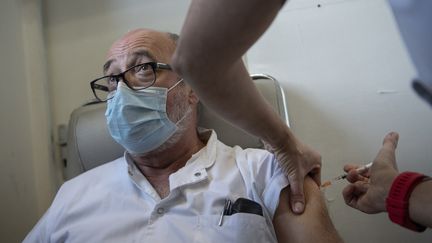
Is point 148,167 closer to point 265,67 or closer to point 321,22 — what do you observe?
point 265,67

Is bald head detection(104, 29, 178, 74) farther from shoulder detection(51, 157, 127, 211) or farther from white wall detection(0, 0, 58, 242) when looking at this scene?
white wall detection(0, 0, 58, 242)

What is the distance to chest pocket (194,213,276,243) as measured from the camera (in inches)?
34.7

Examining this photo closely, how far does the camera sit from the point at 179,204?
98 cm

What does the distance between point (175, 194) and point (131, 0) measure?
48.7 inches

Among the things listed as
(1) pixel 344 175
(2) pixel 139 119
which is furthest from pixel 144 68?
(1) pixel 344 175

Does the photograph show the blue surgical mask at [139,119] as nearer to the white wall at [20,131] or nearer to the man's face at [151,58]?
the man's face at [151,58]

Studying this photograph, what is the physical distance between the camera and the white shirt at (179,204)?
903mm

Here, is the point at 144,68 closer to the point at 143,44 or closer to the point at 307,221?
the point at 143,44

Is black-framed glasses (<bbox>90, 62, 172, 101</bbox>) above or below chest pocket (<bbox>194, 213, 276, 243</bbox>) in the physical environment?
above

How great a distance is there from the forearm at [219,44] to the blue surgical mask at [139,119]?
1.75 ft

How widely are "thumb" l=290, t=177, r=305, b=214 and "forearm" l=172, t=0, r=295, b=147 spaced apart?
15.8 inches

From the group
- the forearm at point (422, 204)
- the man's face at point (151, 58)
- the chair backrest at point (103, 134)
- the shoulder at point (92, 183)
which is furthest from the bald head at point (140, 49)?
the forearm at point (422, 204)

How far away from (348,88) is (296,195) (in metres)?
0.71

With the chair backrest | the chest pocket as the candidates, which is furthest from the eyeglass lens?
the chest pocket
